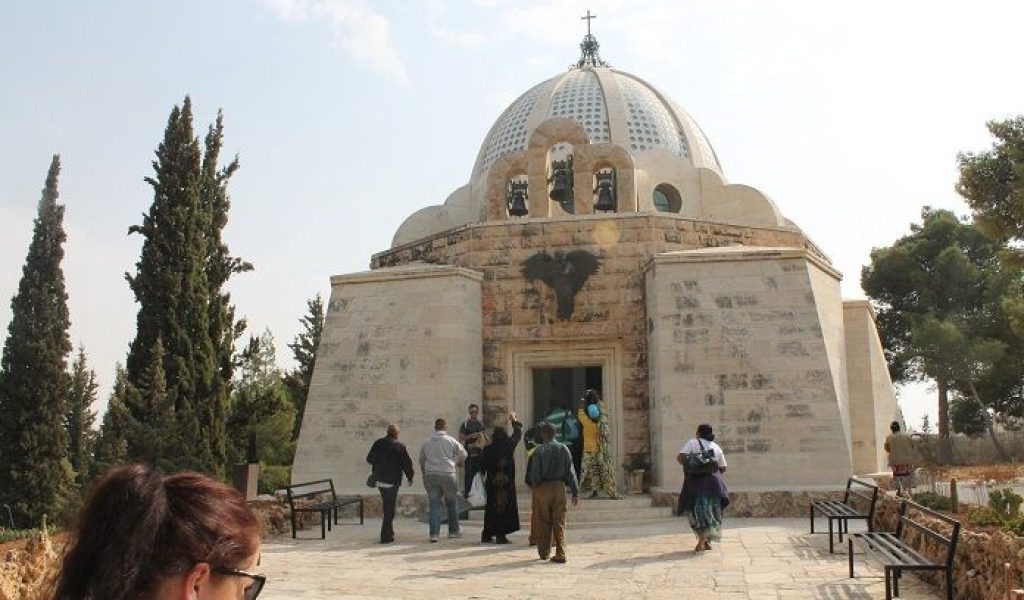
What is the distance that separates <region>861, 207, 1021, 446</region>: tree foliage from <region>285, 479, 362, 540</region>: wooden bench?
17.7 m

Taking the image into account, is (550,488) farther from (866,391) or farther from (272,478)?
(272,478)

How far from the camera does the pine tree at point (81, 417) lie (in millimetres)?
22328

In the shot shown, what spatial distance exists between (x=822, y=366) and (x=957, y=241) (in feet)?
56.4

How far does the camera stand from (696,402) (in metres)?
11.2

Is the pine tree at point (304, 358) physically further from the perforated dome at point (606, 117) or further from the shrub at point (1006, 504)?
the shrub at point (1006, 504)

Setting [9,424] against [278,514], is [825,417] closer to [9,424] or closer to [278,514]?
[278,514]

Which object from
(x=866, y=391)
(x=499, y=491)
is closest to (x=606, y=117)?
(x=866, y=391)

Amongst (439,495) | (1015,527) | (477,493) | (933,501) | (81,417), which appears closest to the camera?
(1015,527)

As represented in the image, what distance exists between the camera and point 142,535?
1252mm

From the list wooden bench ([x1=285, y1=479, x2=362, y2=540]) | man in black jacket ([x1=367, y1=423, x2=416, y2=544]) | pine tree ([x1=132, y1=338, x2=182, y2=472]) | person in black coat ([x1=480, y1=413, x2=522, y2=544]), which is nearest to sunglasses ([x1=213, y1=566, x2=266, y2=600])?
person in black coat ([x1=480, y1=413, x2=522, y2=544])

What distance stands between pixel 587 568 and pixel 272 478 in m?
12.7

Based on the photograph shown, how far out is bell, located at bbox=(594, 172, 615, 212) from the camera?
46.6 feet

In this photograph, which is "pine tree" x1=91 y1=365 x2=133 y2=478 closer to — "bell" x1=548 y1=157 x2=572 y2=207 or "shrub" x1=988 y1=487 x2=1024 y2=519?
"bell" x1=548 y1=157 x2=572 y2=207

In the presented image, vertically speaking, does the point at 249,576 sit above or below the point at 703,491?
above
